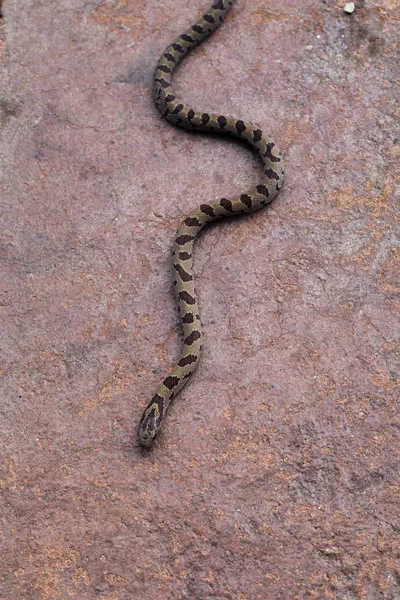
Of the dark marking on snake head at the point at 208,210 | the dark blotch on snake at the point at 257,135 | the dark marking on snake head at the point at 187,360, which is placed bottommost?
the dark marking on snake head at the point at 187,360

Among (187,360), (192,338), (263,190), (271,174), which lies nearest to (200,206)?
(263,190)

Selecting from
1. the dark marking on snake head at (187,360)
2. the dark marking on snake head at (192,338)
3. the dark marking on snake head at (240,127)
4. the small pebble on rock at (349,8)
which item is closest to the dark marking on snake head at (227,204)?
the dark marking on snake head at (240,127)

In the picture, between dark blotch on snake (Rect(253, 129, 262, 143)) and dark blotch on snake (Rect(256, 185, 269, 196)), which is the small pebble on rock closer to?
dark blotch on snake (Rect(253, 129, 262, 143))

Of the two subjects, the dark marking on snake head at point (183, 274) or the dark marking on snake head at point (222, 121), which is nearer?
the dark marking on snake head at point (183, 274)

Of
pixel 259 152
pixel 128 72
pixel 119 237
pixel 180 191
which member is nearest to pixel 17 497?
pixel 119 237

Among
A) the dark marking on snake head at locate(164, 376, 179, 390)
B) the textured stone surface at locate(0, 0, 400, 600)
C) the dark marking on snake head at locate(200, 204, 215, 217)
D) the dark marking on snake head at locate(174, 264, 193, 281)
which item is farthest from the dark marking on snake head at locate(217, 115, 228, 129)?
the dark marking on snake head at locate(164, 376, 179, 390)

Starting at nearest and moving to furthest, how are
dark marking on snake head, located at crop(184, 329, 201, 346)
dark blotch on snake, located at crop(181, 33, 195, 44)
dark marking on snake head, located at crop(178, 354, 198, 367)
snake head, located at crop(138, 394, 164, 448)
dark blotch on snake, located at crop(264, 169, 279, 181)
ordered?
snake head, located at crop(138, 394, 164, 448) < dark marking on snake head, located at crop(178, 354, 198, 367) < dark marking on snake head, located at crop(184, 329, 201, 346) < dark blotch on snake, located at crop(264, 169, 279, 181) < dark blotch on snake, located at crop(181, 33, 195, 44)

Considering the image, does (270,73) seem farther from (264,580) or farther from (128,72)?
(264,580)

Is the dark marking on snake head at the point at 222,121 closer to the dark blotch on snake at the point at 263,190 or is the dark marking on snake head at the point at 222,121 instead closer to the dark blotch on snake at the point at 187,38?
the dark blotch on snake at the point at 263,190
